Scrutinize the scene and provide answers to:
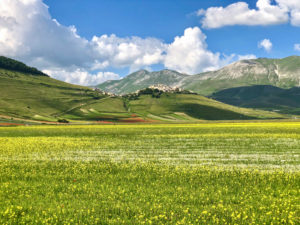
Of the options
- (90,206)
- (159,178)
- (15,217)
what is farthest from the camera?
(159,178)

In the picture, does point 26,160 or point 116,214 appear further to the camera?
point 26,160

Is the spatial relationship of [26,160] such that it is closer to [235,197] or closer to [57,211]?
[57,211]

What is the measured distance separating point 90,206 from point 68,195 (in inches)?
115

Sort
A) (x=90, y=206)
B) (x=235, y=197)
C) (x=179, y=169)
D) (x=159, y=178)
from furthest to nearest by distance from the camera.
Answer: (x=179, y=169) < (x=159, y=178) < (x=235, y=197) < (x=90, y=206)

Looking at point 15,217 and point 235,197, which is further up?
point 235,197

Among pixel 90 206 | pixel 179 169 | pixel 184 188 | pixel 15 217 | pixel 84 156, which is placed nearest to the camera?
pixel 15 217

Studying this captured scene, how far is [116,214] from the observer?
15578 millimetres

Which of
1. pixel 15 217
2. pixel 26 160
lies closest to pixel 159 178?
pixel 15 217

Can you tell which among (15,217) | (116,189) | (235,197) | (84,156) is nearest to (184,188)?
(235,197)

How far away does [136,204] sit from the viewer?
16906 mm

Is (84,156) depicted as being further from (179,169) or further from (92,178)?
(179,169)

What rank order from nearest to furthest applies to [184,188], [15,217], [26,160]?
[15,217]
[184,188]
[26,160]

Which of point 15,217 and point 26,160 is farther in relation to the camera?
point 26,160

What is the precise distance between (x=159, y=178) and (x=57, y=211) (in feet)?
32.3
